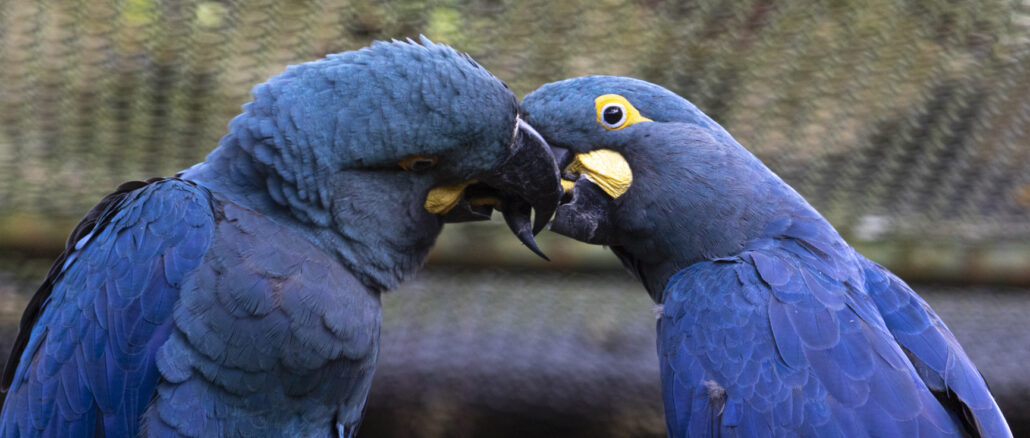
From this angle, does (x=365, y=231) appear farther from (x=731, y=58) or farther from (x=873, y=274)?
(x=731, y=58)

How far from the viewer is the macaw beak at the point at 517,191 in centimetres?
207

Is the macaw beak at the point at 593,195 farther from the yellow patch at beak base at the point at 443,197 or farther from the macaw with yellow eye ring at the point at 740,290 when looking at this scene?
the yellow patch at beak base at the point at 443,197

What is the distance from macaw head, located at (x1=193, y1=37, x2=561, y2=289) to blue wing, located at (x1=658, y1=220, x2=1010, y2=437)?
54 cm

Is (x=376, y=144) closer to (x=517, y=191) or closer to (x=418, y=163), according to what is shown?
(x=418, y=163)

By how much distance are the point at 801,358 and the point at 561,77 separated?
146 cm

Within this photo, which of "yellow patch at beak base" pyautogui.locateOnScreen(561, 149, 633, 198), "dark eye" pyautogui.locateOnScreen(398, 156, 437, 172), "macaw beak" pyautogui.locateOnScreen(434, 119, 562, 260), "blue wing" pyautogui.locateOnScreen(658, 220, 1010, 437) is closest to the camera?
"blue wing" pyautogui.locateOnScreen(658, 220, 1010, 437)

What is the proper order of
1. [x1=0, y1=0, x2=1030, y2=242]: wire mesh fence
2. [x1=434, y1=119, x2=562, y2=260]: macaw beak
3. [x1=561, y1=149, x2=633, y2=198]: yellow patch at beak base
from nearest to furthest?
[x1=434, y1=119, x2=562, y2=260]: macaw beak < [x1=561, y1=149, x2=633, y2=198]: yellow patch at beak base < [x1=0, y1=0, x2=1030, y2=242]: wire mesh fence

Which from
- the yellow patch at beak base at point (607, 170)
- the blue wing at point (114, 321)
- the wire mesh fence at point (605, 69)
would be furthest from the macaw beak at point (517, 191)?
the wire mesh fence at point (605, 69)

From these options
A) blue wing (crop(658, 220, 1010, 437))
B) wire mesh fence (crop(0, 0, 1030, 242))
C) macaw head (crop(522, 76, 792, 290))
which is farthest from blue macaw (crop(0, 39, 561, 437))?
wire mesh fence (crop(0, 0, 1030, 242))

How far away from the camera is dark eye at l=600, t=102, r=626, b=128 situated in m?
2.18

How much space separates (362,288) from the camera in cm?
201

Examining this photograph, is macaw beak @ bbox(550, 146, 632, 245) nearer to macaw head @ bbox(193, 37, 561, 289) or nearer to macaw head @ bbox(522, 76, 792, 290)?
macaw head @ bbox(522, 76, 792, 290)

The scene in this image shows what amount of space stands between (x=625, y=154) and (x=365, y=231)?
2.22ft

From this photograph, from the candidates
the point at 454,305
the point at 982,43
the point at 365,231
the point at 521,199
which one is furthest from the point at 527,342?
the point at 982,43
